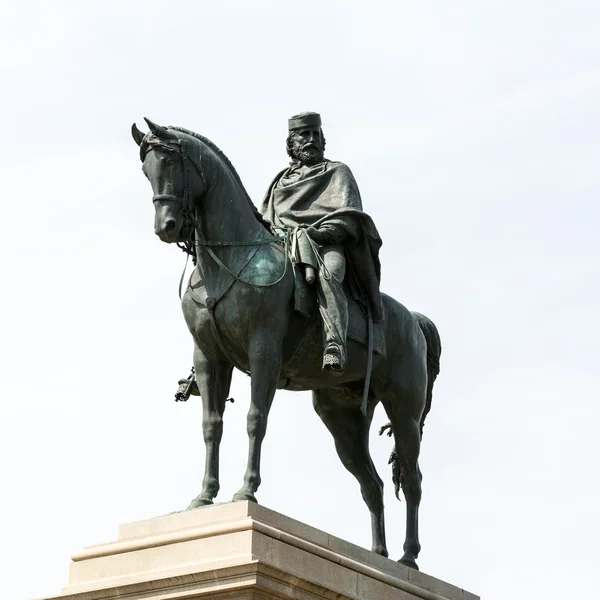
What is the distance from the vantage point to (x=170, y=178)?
773 inches

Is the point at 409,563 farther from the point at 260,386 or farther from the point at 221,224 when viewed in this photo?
the point at 221,224

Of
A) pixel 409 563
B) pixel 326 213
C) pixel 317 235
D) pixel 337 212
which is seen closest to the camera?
pixel 317 235

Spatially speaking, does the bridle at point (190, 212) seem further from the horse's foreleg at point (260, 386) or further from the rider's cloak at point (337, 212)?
the rider's cloak at point (337, 212)

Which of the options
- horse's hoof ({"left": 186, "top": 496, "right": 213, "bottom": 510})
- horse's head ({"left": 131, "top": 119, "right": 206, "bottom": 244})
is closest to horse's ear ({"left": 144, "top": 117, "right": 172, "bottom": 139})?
horse's head ({"left": 131, "top": 119, "right": 206, "bottom": 244})

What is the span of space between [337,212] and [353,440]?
2.71m

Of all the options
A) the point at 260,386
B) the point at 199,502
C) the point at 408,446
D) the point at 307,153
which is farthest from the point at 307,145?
the point at 199,502

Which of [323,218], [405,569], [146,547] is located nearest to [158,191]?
[323,218]

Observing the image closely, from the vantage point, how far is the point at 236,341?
779 inches

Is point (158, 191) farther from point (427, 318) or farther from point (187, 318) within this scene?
point (427, 318)

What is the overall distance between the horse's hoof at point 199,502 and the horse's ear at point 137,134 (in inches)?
143

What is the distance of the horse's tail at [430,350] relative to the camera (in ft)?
74.7

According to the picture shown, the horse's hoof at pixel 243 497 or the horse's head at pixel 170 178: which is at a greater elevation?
the horse's head at pixel 170 178

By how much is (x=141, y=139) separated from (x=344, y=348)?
116 inches

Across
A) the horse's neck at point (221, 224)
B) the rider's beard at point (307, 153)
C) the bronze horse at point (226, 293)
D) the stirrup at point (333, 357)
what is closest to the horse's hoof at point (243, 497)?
the bronze horse at point (226, 293)
